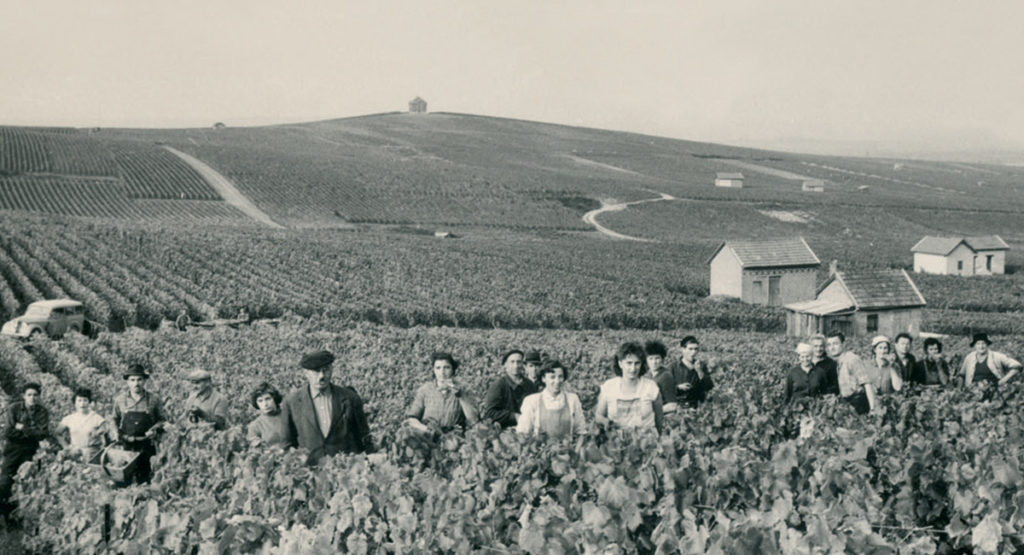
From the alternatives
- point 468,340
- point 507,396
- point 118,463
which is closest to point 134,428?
point 118,463

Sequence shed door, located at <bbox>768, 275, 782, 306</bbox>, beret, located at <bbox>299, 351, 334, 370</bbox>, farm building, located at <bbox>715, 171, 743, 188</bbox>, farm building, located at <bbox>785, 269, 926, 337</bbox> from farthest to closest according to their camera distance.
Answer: farm building, located at <bbox>715, 171, 743, 188</bbox>, shed door, located at <bbox>768, 275, 782, 306</bbox>, farm building, located at <bbox>785, 269, 926, 337</bbox>, beret, located at <bbox>299, 351, 334, 370</bbox>

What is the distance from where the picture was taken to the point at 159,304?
Answer: 36.6 metres

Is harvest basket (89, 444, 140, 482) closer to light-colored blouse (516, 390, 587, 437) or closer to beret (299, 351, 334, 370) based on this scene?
beret (299, 351, 334, 370)

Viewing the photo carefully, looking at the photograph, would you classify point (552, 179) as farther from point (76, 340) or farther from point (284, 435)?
point (284, 435)

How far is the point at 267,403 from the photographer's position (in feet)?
31.5

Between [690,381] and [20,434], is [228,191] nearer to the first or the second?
[20,434]

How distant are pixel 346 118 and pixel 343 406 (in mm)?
173955

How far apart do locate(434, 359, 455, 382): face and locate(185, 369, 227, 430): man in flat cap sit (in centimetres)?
262

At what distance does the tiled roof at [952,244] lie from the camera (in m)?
68.1

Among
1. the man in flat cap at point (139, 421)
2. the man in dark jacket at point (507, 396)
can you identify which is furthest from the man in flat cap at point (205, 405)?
the man in dark jacket at point (507, 396)

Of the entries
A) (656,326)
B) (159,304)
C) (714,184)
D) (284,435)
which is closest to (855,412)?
(284,435)

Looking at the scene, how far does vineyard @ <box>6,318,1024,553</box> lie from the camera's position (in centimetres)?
653

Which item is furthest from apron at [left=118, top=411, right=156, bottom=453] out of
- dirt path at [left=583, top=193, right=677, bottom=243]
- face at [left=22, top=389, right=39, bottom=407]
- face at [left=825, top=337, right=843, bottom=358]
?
dirt path at [left=583, top=193, right=677, bottom=243]

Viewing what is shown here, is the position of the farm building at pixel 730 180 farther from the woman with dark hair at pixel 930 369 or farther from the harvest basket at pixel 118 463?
the harvest basket at pixel 118 463
